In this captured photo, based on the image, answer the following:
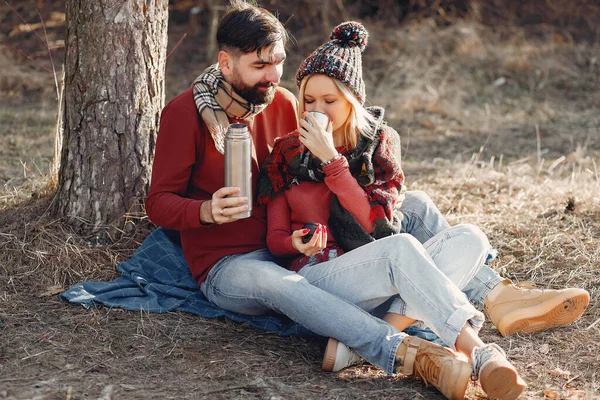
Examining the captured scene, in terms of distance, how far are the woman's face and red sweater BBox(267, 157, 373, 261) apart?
0.26 metres

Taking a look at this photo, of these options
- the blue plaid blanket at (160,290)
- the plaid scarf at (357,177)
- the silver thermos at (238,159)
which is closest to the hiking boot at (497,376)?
the blue plaid blanket at (160,290)

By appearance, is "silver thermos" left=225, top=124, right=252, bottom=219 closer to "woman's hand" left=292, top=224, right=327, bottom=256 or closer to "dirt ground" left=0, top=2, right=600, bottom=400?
"woman's hand" left=292, top=224, right=327, bottom=256

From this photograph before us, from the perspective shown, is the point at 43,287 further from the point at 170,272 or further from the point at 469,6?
the point at 469,6

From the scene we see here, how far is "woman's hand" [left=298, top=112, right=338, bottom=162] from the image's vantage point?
324 centimetres

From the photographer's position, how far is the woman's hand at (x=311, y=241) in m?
3.16

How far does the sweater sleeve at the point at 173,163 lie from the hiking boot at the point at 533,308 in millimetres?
1418

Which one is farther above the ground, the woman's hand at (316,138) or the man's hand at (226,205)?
the woman's hand at (316,138)

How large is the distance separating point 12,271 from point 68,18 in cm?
128

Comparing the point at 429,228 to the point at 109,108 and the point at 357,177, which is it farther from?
the point at 109,108

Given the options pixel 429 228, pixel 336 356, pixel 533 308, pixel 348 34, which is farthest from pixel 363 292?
pixel 348 34

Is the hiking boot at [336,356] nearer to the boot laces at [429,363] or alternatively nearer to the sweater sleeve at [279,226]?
the boot laces at [429,363]

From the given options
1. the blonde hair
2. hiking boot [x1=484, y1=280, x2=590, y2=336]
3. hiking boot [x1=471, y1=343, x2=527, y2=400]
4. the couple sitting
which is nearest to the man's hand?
the couple sitting

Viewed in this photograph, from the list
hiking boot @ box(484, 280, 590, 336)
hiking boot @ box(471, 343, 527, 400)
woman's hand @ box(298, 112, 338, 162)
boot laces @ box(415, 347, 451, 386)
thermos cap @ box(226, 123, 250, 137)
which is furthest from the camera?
hiking boot @ box(484, 280, 590, 336)

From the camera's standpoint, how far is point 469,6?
9984 millimetres
